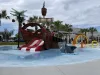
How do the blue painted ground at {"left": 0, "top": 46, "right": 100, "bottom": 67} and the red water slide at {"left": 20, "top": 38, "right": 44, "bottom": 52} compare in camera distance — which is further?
the red water slide at {"left": 20, "top": 38, "right": 44, "bottom": 52}

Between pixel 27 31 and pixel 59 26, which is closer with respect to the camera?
pixel 27 31

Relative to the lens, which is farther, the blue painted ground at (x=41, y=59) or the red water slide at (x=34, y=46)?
the red water slide at (x=34, y=46)

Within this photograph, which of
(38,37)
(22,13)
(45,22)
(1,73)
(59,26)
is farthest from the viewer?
(59,26)

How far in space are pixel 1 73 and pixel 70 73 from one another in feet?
8.64

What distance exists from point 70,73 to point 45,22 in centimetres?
2889

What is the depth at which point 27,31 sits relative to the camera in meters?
32.0

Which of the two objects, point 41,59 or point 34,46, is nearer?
point 41,59

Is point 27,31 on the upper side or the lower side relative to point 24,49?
upper

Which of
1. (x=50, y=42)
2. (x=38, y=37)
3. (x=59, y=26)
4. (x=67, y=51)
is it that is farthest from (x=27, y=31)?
(x=59, y=26)

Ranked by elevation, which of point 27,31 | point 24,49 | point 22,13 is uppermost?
point 22,13

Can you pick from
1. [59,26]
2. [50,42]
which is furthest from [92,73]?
[59,26]

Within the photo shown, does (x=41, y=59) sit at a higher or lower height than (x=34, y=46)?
higher

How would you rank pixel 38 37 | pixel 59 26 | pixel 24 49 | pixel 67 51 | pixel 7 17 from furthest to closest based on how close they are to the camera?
pixel 59 26
pixel 7 17
pixel 38 37
pixel 24 49
pixel 67 51

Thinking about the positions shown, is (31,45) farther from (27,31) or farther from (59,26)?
(59,26)
